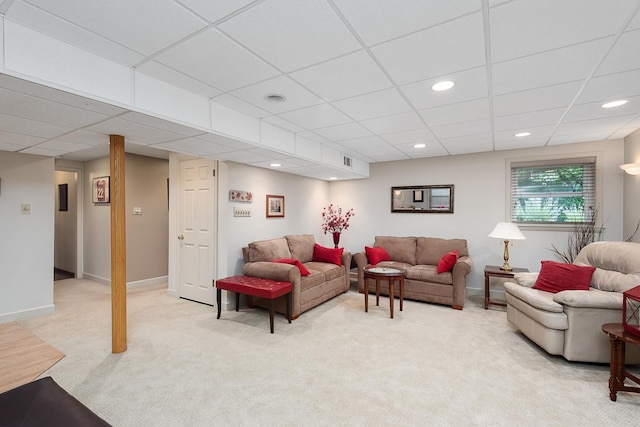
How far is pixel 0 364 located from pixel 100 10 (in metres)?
3.28

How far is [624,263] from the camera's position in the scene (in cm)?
Result: 312

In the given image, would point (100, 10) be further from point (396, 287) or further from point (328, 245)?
point (328, 245)

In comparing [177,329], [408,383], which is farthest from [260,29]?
[177,329]

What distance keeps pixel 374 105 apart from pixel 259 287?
8.09 ft

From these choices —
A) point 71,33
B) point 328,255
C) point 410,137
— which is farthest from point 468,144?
point 71,33

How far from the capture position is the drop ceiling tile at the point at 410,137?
397cm

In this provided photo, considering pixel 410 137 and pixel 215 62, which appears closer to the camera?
pixel 215 62

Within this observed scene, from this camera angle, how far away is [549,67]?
2.24m

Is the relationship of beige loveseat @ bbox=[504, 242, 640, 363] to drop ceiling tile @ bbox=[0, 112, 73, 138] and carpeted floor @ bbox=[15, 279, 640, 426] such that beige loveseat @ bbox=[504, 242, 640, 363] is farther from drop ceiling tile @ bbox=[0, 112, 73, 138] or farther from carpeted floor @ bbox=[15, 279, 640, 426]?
drop ceiling tile @ bbox=[0, 112, 73, 138]

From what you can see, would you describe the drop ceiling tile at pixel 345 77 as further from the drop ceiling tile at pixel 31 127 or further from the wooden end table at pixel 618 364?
the wooden end table at pixel 618 364

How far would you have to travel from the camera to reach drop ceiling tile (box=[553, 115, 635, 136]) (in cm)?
347

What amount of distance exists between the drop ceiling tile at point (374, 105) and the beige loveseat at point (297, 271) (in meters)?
2.12

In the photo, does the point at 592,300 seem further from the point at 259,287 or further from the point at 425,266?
the point at 259,287

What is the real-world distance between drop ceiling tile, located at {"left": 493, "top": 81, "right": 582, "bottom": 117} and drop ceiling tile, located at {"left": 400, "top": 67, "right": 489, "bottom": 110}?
30 centimetres
